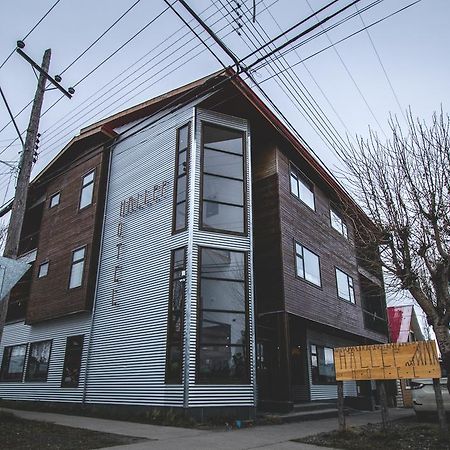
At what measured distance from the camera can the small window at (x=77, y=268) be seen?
54.9 feet

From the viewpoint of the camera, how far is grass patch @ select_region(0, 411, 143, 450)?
7496 millimetres

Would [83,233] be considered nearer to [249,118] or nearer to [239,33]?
[249,118]

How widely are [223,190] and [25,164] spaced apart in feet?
20.5

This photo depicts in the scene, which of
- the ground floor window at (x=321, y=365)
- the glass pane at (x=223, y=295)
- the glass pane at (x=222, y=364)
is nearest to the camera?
the glass pane at (x=222, y=364)

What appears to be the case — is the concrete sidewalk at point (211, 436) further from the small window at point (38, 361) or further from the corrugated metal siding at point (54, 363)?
the small window at point (38, 361)

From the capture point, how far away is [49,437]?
8.39m

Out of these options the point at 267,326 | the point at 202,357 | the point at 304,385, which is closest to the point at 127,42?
the point at 202,357

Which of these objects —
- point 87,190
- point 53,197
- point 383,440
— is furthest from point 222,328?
point 53,197

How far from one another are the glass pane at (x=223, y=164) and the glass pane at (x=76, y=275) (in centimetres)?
660

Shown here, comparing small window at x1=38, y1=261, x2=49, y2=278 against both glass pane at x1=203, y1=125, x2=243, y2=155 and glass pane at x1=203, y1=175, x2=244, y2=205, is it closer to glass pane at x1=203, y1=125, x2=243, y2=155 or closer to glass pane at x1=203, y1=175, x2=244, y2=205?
glass pane at x1=203, y1=175, x2=244, y2=205

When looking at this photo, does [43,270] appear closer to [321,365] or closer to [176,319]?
[176,319]

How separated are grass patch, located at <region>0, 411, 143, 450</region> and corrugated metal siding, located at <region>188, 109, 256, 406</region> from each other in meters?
3.10

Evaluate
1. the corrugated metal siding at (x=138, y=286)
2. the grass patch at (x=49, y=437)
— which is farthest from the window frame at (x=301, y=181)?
the grass patch at (x=49, y=437)

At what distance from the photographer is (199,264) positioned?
12805mm
